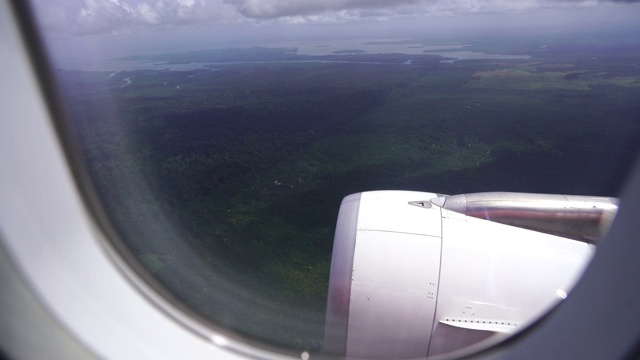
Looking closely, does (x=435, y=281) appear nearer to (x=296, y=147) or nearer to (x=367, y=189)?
(x=367, y=189)

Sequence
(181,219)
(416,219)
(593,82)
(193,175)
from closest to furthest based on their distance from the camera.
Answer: (181,219) → (416,219) → (193,175) → (593,82)

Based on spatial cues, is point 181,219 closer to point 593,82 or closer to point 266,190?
point 266,190

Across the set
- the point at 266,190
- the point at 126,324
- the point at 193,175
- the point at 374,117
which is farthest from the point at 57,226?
the point at 374,117

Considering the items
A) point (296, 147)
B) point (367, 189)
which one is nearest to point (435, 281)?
point (367, 189)
